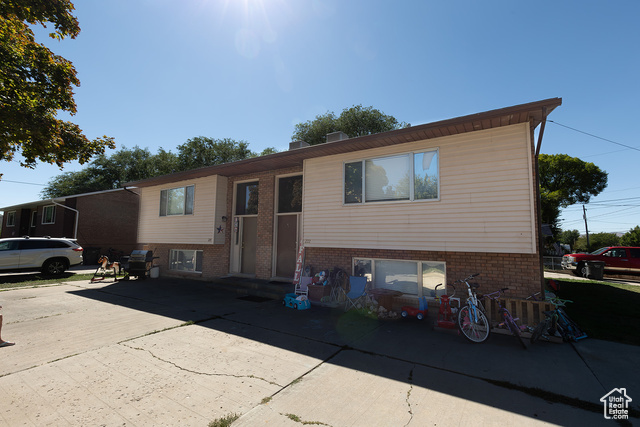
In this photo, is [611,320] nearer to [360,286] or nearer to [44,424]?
[360,286]

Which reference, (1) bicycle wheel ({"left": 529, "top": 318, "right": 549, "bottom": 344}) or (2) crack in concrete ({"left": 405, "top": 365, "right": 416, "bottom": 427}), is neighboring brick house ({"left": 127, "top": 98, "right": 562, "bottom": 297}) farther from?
(2) crack in concrete ({"left": 405, "top": 365, "right": 416, "bottom": 427})

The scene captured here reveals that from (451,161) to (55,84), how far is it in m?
9.87

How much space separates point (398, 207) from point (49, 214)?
2612cm

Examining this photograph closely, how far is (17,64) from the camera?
257 inches

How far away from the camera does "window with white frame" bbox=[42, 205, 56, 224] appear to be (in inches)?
816

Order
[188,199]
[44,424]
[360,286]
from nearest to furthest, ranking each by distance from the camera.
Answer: [44,424] → [360,286] → [188,199]

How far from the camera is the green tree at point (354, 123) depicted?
91.2ft

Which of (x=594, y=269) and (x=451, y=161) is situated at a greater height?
(x=451, y=161)

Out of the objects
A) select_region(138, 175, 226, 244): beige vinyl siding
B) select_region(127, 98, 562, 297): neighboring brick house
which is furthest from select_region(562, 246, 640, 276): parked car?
select_region(138, 175, 226, 244): beige vinyl siding

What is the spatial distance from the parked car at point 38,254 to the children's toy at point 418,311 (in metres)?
15.8

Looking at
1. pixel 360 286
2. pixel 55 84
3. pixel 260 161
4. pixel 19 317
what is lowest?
pixel 19 317

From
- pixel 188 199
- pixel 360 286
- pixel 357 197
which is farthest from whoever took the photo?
pixel 188 199

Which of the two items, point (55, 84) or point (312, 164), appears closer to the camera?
point (55, 84)

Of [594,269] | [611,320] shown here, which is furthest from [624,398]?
[594,269]
